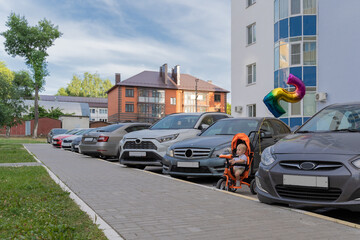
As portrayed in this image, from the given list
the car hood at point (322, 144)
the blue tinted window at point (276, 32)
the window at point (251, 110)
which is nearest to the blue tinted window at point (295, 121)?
the window at point (251, 110)

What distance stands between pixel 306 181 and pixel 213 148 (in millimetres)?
3276

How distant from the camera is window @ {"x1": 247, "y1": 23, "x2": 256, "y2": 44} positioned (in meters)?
24.7

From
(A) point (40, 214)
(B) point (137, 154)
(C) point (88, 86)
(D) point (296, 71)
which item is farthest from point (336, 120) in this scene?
(C) point (88, 86)

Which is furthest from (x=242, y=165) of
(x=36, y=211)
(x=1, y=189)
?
(x=1, y=189)

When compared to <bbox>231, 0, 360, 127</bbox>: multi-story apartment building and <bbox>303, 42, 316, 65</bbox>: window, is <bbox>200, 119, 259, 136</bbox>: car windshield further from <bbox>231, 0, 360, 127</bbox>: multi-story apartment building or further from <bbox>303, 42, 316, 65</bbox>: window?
<bbox>303, 42, 316, 65</bbox>: window

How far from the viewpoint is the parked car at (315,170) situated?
457 centimetres

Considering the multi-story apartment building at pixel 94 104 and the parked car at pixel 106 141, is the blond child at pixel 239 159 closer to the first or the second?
the parked car at pixel 106 141

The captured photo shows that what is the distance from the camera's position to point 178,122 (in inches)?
443

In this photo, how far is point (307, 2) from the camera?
807 inches

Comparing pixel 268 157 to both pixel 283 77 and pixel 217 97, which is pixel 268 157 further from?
pixel 217 97

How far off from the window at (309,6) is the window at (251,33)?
4552 millimetres

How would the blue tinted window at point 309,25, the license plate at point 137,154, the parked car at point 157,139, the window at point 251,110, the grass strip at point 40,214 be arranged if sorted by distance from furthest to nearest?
the window at point 251,110
the blue tinted window at point 309,25
the license plate at point 137,154
the parked car at point 157,139
the grass strip at point 40,214

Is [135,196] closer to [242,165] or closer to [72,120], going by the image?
[242,165]

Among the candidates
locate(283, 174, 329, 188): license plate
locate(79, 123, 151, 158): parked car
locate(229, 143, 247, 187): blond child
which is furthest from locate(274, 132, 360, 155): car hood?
locate(79, 123, 151, 158): parked car
